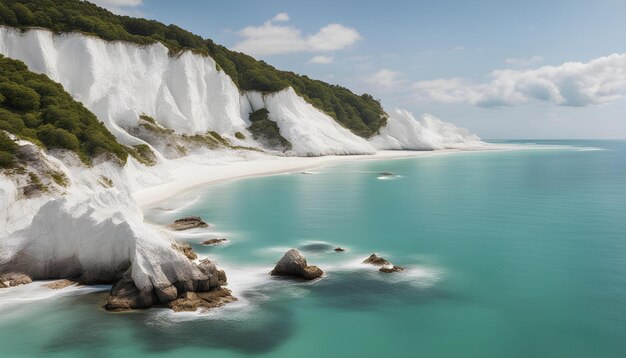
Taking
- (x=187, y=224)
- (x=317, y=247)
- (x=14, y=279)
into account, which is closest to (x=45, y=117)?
(x=187, y=224)

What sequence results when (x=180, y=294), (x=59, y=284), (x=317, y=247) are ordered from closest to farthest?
(x=180, y=294)
(x=59, y=284)
(x=317, y=247)

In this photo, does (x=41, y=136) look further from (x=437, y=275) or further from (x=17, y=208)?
(x=437, y=275)

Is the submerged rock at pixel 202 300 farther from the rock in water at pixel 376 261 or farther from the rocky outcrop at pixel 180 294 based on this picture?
the rock in water at pixel 376 261

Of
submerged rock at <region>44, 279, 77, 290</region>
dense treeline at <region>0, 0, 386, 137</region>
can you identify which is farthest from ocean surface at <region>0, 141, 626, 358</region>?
dense treeline at <region>0, 0, 386, 137</region>

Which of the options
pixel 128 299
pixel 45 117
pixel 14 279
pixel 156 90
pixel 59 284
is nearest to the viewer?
pixel 128 299

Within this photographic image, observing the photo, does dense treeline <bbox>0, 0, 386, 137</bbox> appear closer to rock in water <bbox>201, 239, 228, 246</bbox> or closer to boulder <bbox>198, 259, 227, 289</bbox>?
rock in water <bbox>201, 239, 228, 246</bbox>

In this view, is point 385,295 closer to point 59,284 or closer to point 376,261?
point 376,261
